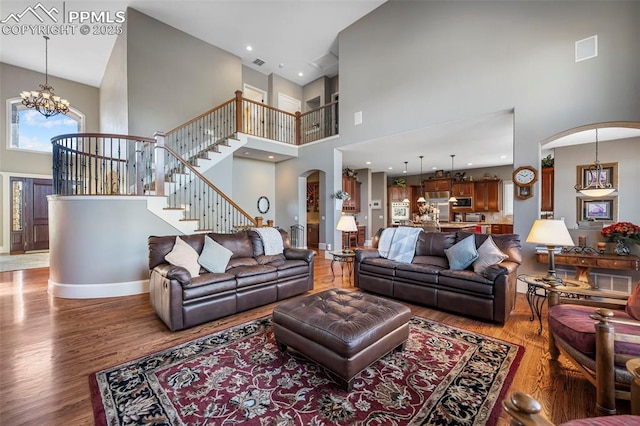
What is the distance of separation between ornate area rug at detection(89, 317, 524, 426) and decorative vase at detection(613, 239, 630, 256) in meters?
2.49

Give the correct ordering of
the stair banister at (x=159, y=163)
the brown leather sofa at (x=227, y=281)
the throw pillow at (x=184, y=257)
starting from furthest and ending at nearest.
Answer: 1. the stair banister at (x=159, y=163)
2. the throw pillow at (x=184, y=257)
3. the brown leather sofa at (x=227, y=281)

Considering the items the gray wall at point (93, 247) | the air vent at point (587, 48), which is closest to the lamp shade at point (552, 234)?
the air vent at point (587, 48)

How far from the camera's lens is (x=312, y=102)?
9836 mm

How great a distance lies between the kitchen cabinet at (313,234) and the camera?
9.04 meters

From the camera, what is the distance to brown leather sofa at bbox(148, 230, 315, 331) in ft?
9.36

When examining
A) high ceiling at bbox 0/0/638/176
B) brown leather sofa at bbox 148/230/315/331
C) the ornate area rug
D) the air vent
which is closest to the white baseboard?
brown leather sofa at bbox 148/230/315/331

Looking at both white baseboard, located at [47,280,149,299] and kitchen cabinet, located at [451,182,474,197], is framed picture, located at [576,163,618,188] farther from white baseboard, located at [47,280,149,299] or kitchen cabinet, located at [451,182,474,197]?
white baseboard, located at [47,280,149,299]

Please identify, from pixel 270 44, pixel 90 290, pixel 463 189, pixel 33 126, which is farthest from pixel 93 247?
pixel 463 189

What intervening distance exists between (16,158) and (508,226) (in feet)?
50.3

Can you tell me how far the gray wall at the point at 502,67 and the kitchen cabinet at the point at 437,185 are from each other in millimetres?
5520

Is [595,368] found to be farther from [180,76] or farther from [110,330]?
[180,76]

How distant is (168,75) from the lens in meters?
6.43

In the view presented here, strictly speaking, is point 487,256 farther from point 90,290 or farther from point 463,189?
point 463,189

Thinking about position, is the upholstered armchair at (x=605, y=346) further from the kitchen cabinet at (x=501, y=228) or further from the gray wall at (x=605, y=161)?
the kitchen cabinet at (x=501, y=228)
